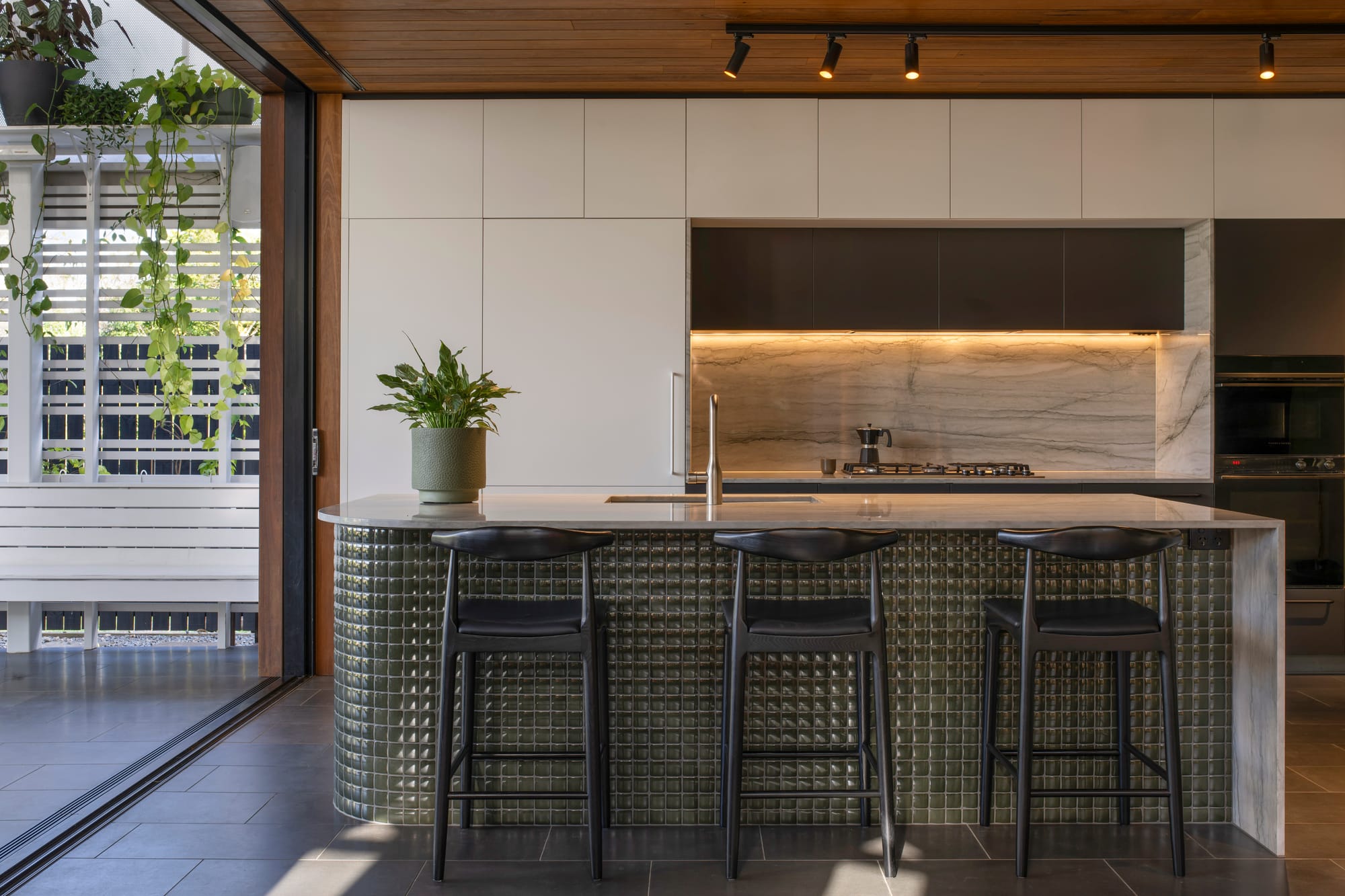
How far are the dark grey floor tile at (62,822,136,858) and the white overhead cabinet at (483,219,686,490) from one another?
6.75 ft

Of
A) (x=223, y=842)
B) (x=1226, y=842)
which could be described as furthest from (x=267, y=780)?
(x=1226, y=842)

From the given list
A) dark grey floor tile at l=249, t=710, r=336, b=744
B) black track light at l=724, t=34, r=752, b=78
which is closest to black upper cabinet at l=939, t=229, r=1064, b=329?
black track light at l=724, t=34, r=752, b=78

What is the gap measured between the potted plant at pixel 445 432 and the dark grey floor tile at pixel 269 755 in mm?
1064

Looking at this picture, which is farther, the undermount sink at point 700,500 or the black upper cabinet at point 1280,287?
the black upper cabinet at point 1280,287

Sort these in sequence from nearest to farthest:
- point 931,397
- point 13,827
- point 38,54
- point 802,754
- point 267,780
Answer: point 802,754
point 13,827
point 267,780
point 38,54
point 931,397

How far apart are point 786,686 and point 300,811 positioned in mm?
1478

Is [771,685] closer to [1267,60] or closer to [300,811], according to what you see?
[300,811]

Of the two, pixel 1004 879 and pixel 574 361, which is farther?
pixel 574 361

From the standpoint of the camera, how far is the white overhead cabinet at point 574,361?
4.35 metres

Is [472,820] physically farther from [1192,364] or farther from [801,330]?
[1192,364]

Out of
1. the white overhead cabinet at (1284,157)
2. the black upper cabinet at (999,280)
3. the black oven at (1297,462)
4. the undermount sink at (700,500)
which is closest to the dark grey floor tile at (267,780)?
the undermount sink at (700,500)

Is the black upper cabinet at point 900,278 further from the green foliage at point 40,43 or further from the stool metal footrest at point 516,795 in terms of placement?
the green foliage at point 40,43

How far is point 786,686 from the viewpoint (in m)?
2.71

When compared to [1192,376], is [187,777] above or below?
below
